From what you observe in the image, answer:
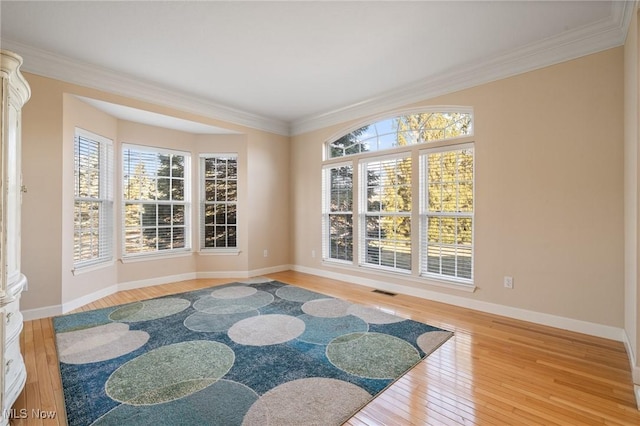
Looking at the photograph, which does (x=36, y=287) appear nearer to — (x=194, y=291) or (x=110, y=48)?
(x=194, y=291)

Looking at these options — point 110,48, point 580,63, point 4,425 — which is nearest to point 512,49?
point 580,63

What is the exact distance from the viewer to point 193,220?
5258mm

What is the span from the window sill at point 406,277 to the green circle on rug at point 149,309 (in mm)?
2455

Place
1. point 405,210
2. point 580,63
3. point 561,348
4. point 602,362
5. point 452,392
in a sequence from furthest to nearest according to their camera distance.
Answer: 1. point 405,210
2. point 580,63
3. point 561,348
4. point 602,362
5. point 452,392

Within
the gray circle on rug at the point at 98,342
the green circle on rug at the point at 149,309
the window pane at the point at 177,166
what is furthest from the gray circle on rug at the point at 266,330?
the window pane at the point at 177,166

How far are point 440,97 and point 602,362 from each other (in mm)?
3178

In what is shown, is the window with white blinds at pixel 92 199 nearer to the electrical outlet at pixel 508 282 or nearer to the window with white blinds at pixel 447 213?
the window with white blinds at pixel 447 213

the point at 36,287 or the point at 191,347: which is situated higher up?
the point at 36,287

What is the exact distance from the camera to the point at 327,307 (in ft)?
11.9

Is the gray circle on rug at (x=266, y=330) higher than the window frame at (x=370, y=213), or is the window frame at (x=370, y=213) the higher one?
the window frame at (x=370, y=213)

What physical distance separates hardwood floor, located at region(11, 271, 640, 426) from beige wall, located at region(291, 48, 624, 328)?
16.5 inches

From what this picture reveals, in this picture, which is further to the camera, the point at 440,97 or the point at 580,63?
the point at 440,97

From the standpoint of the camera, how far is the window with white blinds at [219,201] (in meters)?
5.35

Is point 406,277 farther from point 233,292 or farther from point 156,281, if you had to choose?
point 156,281
